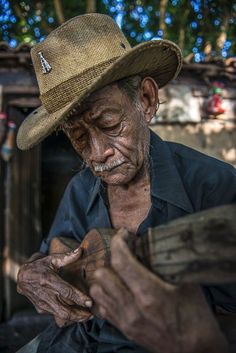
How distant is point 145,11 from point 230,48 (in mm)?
2680

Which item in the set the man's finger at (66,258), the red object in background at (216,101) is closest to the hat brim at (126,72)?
the man's finger at (66,258)

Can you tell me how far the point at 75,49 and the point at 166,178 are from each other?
0.72 meters

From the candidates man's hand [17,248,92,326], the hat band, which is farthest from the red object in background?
man's hand [17,248,92,326]

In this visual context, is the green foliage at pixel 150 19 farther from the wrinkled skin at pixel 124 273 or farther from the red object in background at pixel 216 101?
the wrinkled skin at pixel 124 273

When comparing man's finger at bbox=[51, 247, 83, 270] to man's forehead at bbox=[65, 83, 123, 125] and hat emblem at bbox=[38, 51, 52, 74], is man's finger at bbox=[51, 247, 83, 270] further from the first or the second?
hat emblem at bbox=[38, 51, 52, 74]

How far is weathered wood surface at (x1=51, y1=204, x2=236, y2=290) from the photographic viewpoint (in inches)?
37.1

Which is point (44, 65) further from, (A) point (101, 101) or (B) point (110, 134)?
(B) point (110, 134)

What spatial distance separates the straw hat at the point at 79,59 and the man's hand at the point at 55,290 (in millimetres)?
590

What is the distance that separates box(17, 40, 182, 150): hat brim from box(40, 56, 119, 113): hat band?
4 centimetres

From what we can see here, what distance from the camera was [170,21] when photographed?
32.9 ft

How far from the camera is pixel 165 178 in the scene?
1.87m

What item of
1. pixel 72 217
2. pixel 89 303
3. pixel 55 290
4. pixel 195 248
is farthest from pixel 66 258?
pixel 195 248

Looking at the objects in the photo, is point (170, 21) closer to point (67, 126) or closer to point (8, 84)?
point (8, 84)

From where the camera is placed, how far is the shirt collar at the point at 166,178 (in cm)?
179
